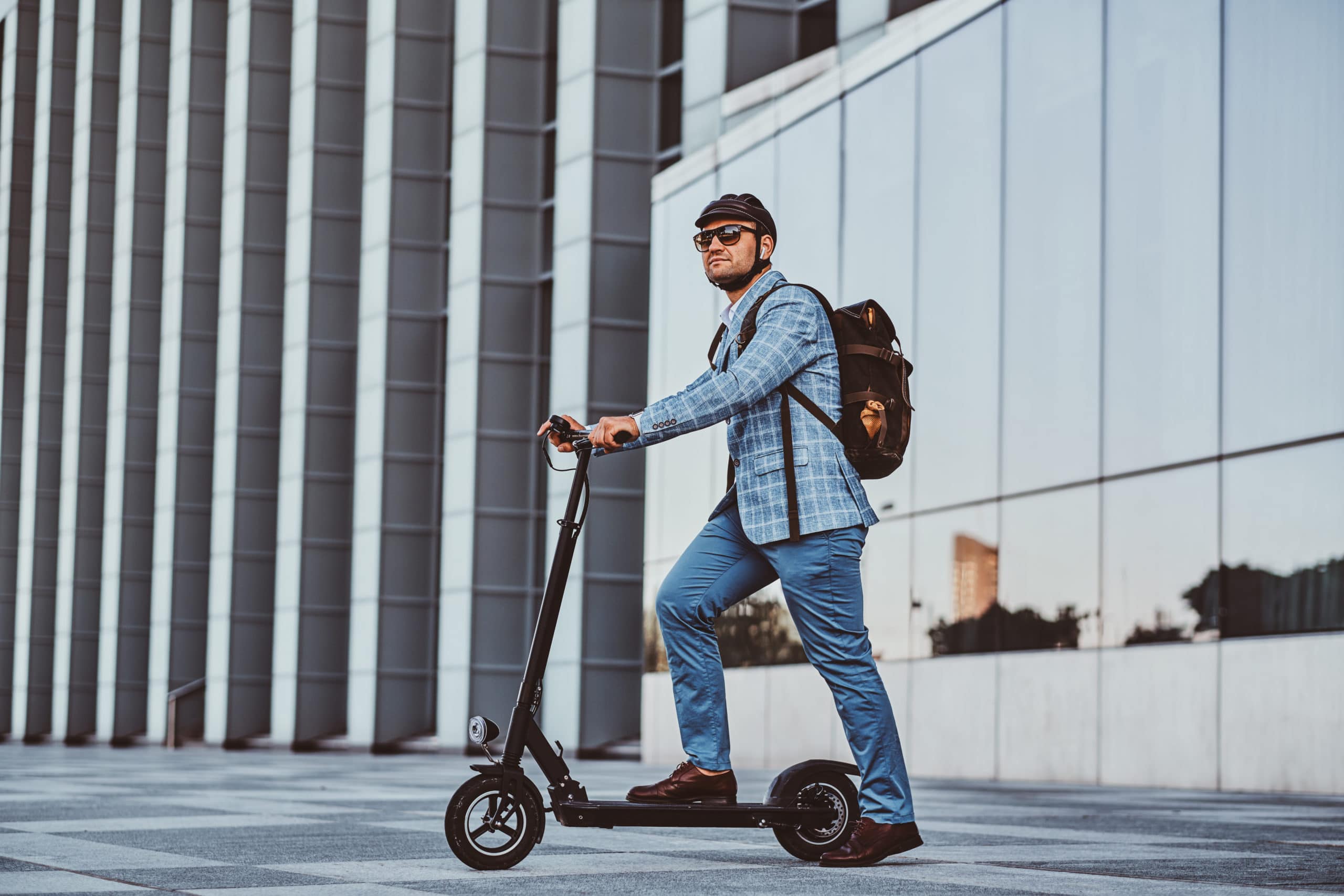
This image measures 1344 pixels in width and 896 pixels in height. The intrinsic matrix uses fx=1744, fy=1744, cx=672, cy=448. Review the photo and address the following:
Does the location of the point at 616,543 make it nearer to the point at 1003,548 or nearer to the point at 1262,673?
the point at 1003,548

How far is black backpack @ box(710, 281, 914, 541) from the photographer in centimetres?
523

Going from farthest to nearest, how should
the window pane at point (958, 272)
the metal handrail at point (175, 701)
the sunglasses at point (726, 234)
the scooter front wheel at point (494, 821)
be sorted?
the metal handrail at point (175, 701) → the window pane at point (958, 272) → the sunglasses at point (726, 234) → the scooter front wheel at point (494, 821)

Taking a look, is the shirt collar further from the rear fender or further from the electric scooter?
the rear fender

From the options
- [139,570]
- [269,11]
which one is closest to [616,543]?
[269,11]

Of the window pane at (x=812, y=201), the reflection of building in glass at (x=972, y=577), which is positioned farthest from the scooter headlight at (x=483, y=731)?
the window pane at (x=812, y=201)

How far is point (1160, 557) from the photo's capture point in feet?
43.7

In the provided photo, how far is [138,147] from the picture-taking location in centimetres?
3934

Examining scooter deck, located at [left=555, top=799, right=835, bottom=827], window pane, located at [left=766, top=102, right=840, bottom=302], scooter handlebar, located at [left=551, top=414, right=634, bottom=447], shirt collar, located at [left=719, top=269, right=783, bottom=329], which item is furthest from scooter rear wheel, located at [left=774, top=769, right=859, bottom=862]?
window pane, located at [left=766, top=102, right=840, bottom=302]

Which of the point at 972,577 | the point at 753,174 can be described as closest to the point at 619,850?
the point at 972,577

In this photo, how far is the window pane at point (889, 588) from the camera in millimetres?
16547

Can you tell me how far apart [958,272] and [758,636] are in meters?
5.06

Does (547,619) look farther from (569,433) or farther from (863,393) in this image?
(863,393)

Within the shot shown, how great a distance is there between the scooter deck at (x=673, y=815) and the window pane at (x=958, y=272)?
1050 centimetres

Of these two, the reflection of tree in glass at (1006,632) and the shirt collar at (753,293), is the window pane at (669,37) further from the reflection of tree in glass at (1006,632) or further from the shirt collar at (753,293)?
the shirt collar at (753,293)
